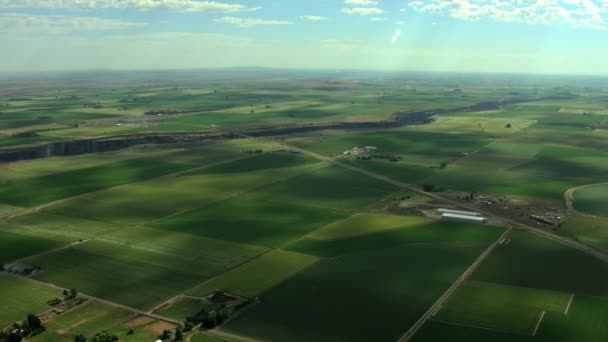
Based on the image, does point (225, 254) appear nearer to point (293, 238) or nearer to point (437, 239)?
point (293, 238)

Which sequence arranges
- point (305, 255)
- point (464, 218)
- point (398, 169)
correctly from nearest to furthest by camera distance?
Result: 1. point (305, 255)
2. point (464, 218)
3. point (398, 169)

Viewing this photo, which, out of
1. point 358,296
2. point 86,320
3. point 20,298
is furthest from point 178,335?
point 20,298

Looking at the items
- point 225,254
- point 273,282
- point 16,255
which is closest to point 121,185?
point 16,255

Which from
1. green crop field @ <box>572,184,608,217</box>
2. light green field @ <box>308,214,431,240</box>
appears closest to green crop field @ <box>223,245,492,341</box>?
light green field @ <box>308,214,431,240</box>

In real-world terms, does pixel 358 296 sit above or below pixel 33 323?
above

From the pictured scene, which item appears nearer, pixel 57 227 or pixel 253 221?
pixel 57 227

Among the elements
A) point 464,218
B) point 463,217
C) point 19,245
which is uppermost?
point 463,217

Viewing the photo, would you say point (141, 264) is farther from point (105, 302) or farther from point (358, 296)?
point (358, 296)

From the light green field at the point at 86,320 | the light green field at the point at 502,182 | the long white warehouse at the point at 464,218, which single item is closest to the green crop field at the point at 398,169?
the light green field at the point at 502,182
